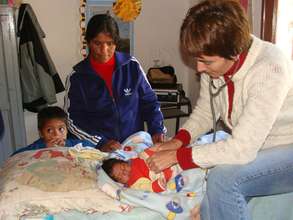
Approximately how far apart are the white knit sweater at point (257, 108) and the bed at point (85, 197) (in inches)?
9.9

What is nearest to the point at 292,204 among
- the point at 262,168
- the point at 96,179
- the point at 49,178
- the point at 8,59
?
the point at 262,168

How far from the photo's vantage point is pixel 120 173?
1.51 m

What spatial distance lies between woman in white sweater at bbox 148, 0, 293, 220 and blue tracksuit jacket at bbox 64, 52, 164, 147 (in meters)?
0.73

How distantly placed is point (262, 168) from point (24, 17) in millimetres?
2034

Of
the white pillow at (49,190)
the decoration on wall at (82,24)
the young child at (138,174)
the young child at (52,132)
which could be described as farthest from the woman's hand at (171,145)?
the decoration on wall at (82,24)

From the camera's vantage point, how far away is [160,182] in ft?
4.90

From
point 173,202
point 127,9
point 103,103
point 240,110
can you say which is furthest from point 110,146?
point 127,9

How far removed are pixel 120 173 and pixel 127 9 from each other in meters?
1.85

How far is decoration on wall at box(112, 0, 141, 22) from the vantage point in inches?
118

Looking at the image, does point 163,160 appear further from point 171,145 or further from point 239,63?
point 239,63

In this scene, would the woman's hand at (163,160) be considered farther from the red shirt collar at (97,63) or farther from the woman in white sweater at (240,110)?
the red shirt collar at (97,63)

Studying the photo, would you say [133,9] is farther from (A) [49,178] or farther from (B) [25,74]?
(A) [49,178]

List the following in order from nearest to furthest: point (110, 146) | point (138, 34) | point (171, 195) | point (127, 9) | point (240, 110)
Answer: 1. point (240, 110)
2. point (171, 195)
3. point (110, 146)
4. point (127, 9)
5. point (138, 34)

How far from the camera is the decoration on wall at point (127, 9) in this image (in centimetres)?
299
